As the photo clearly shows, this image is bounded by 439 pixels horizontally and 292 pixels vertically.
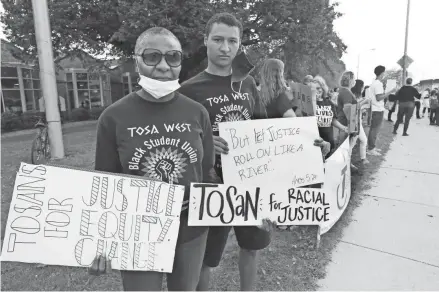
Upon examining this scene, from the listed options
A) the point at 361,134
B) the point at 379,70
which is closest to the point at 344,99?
the point at 361,134

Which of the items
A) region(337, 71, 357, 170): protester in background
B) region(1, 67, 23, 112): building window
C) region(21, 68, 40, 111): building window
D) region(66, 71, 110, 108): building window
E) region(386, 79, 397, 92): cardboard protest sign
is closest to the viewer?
region(337, 71, 357, 170): protester in background

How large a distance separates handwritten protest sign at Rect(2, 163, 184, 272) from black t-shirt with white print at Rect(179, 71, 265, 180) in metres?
0.61

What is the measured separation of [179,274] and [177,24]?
36.4 feet

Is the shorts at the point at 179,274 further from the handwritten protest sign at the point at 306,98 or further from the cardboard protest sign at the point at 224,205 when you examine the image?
the handwritten protest sign at the point at 306,98

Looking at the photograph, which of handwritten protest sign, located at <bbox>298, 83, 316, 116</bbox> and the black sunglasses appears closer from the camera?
the black sunglasses

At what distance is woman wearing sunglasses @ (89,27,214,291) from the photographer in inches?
62.8

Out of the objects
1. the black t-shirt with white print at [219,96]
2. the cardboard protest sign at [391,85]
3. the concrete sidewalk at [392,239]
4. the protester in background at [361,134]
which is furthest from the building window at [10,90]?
the black t-shirt with white print at [219,96]

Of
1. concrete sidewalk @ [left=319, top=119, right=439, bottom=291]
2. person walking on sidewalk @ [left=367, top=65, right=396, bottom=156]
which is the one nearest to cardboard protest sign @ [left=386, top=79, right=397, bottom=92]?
person walking on sidewalk @ [left=367, top=65, right=396, bottom=156]

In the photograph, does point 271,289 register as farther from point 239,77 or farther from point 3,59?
point 3,59

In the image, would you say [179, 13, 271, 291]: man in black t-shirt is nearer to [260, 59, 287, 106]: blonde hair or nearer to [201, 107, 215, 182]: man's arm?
[201, 107, 215, 182]: man's arm

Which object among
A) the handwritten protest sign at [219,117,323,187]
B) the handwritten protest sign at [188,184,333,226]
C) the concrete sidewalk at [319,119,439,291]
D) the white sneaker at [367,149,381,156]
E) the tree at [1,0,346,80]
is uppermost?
the tree at [1,0,346,80]

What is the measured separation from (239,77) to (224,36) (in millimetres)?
270

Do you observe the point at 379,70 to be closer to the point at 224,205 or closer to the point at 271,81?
the point at 271,81

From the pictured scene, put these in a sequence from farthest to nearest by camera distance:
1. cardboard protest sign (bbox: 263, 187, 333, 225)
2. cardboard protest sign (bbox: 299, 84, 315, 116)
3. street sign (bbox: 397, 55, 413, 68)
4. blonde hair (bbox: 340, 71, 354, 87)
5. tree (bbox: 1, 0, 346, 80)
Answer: street sign (bbox: 397, 55, 413, 68) → tree (bbox: 1, 0, 346, 80) → blonde hair (bbox: 340, 71, 354, 87) → cardboard protest sign (bbox: 299, 84, 315, 116) → cardboard protest sign (bbox: 263, 187, 333, 225)
